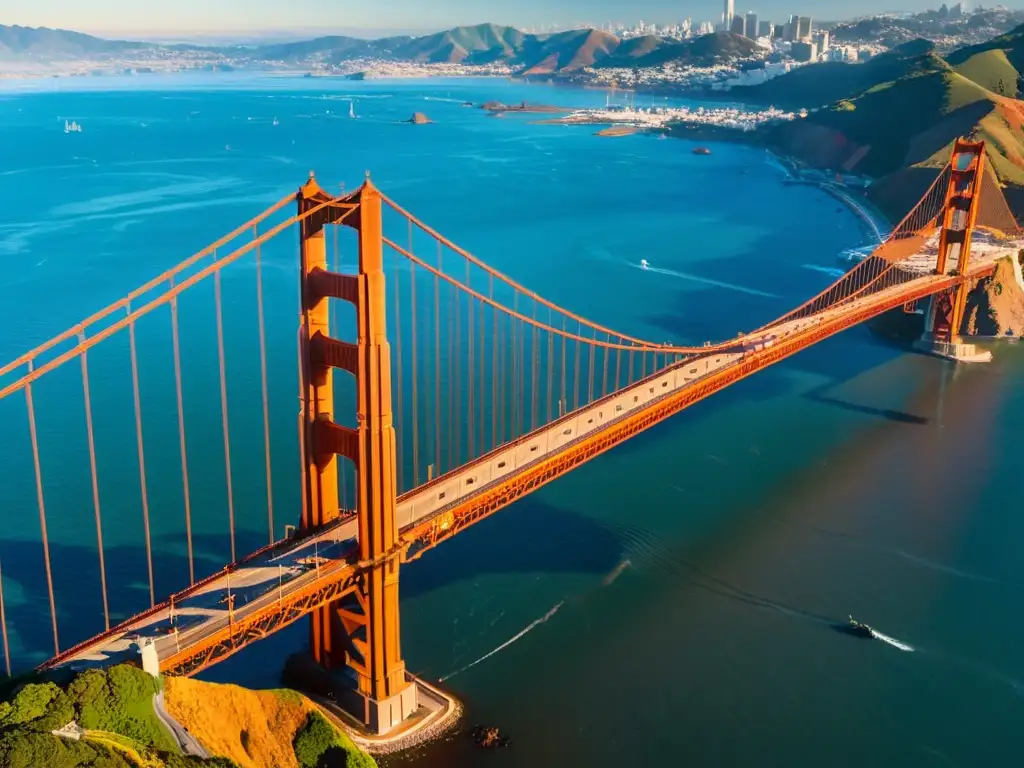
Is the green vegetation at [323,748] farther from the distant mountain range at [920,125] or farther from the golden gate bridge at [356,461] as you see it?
the distant mountain range at [920,125]

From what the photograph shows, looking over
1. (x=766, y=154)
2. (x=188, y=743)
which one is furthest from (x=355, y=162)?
(x=188, y=743)

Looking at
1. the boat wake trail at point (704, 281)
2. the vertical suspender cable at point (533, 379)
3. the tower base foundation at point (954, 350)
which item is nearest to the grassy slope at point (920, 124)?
the boat wake trail at point (704, 281)

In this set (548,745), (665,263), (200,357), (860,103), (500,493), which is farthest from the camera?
(860,103)

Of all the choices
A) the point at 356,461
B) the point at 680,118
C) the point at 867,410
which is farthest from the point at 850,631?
the point at 680,118

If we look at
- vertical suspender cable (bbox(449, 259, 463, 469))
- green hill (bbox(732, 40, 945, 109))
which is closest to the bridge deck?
vertical suspender cable (bbox(449, 259, 463, 469))

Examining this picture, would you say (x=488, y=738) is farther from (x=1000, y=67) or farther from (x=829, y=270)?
(x=1000, y=67)

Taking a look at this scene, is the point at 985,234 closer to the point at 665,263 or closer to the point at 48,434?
the point at 665,263
